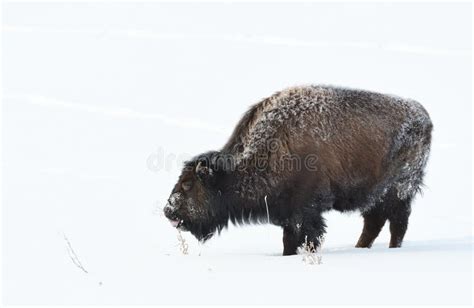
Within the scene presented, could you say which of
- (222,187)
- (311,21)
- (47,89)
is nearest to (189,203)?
(222,187)

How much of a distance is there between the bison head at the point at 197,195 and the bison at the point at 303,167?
1cm

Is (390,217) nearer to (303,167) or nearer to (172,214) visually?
(303,167)

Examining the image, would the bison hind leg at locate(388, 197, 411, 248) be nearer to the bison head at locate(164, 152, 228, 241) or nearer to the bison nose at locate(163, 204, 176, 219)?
the bison head at locate(164, 152, 228, 241)

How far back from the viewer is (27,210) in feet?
36.3

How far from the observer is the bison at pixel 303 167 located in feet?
26.6

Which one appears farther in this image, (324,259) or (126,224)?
(126,224)

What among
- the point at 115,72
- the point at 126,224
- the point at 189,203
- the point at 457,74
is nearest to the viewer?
the point at 189,203

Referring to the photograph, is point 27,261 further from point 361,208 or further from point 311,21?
point 311,21

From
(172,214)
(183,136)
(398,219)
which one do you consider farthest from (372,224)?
(183,136)

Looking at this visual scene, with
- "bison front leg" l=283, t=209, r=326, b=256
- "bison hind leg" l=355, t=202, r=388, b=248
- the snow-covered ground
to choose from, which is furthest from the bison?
the snow-covered ground

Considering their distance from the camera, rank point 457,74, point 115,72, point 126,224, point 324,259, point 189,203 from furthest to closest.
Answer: point 115,72 < point 457,74 < point 126,224 < point 189,203 < point 324,259

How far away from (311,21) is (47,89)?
52.0ft

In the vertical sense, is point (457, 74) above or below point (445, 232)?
above

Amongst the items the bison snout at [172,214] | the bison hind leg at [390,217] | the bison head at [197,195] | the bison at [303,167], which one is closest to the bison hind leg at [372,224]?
the bison hind leg at [390,217]
